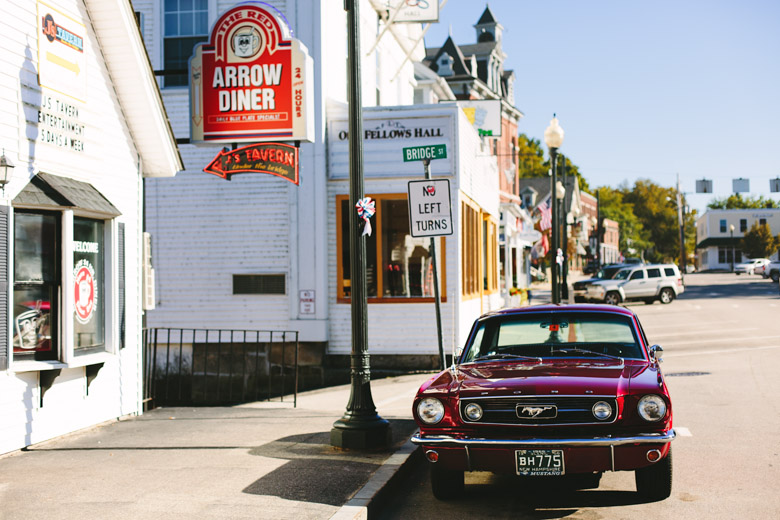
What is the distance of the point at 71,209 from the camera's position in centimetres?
897

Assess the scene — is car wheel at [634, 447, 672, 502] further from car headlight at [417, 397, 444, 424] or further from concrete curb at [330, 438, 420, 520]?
concrete curb at [330, 438, 420, 520]

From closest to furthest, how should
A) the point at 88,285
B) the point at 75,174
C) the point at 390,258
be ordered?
the point at 75,174 → the point at 88,285 → the point at 390,258

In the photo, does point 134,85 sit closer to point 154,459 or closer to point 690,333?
point 154,459

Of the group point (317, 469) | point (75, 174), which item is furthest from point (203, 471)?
point (75, 174)

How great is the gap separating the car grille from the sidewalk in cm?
116

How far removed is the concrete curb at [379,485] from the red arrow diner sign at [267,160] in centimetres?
666

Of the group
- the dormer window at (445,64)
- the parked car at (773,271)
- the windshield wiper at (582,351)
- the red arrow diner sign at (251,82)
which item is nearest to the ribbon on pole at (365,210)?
the windshield wiper at (582,351)

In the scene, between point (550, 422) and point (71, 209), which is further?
point (71, 209)

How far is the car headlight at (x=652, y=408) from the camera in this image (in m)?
6.00

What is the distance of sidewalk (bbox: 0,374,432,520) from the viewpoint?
20.1ft

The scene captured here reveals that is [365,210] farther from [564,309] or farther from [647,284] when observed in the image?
[647,284]

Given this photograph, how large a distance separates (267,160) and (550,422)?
9.06m

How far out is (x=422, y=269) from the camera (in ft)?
57.9

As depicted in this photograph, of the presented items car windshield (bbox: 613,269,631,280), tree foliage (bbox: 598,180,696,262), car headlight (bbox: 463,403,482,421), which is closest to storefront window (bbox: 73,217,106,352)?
car headlight (bbox: 463,403,482,421)
